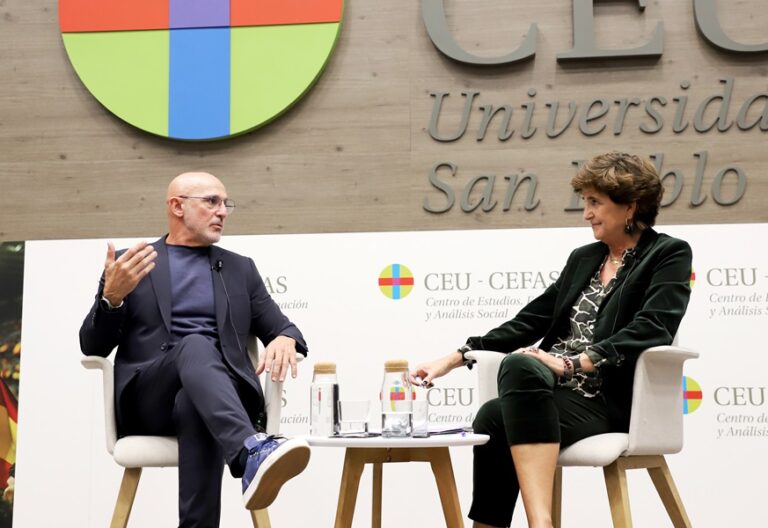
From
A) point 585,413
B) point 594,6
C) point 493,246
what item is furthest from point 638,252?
point 594,6

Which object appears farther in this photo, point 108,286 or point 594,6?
point 594,6

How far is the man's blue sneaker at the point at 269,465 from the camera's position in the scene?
2.04 metres

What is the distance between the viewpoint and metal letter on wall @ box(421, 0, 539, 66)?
4.02 meters

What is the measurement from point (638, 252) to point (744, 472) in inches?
55.1

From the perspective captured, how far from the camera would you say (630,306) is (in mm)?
2523

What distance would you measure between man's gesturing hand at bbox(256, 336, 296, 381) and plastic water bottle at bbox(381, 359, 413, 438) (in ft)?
1.13

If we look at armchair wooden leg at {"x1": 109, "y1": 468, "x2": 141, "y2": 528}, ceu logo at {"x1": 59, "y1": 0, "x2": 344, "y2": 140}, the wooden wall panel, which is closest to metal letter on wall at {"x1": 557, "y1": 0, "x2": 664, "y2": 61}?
the wooden wall panel

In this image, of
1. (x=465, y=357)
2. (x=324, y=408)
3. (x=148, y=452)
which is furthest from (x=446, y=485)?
(x=148, y=452)

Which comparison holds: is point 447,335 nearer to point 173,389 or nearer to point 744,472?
point 744,472

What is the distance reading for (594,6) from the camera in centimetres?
407

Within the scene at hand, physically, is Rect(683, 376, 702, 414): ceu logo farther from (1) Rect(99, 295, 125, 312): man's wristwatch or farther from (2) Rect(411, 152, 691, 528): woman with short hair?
(1) Rect(99, 295, 125, 312): man's wristwatch

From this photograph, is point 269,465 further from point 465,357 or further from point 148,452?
point 465,357

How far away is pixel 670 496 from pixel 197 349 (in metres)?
1.35

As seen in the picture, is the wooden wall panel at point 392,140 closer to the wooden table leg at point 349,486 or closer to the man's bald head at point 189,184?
the man's bald head at point 189,184
